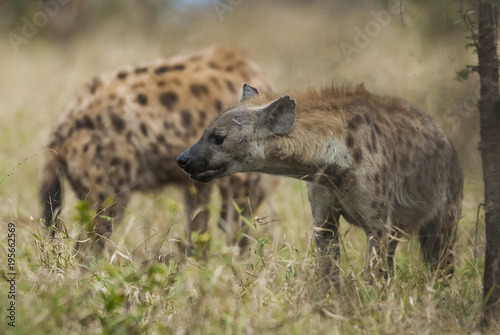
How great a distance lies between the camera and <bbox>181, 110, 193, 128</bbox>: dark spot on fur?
16.4 feet

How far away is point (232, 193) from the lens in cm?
512

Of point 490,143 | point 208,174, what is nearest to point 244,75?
point 208,174

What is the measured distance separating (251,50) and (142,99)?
A: 12.0 ft

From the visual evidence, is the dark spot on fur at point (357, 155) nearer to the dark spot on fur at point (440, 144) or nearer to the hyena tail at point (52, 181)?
the dark spot on fur at point (440, 144)

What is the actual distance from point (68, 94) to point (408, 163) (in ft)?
19.0

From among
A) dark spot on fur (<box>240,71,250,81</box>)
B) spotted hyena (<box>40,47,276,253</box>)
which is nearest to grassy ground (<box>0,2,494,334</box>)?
spotted hyena (<box>40,47,276,253</box>)

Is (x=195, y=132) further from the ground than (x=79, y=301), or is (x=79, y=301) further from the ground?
(x=195, y=132)

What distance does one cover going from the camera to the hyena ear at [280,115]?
3.18 meters

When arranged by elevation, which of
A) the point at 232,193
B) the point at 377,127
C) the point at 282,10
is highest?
the point at 282,10

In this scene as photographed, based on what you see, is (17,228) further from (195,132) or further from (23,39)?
(23,39)

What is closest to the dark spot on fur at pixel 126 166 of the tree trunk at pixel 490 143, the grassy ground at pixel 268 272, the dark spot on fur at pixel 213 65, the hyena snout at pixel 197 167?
A: the grassy ground at pixel 268 272

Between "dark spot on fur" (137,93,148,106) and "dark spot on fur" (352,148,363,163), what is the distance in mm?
2136

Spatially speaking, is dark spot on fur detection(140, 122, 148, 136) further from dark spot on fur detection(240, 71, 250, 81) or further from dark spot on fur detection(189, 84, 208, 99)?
dark spot on fur detection(240, 71, 250, 81)

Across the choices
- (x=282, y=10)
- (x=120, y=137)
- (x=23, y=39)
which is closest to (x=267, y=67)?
(x=282, y=10)
